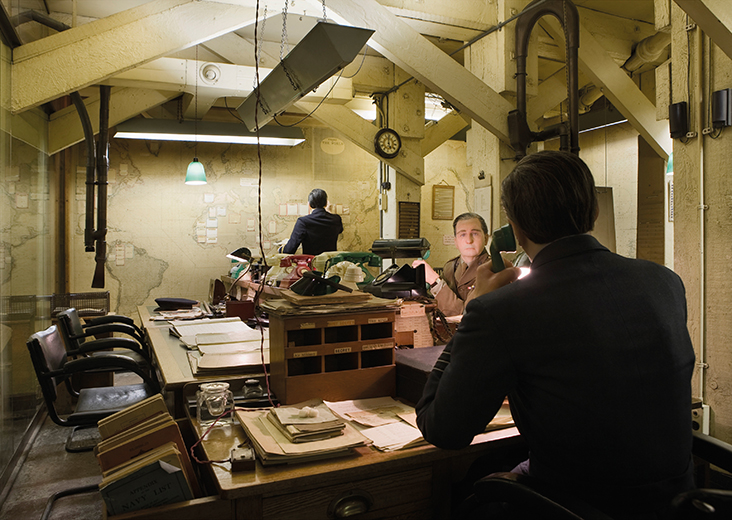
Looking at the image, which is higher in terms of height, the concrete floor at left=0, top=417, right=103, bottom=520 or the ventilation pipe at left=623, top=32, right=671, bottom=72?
the ventilation pipe at left=623, top=32, right=671, bottom=72

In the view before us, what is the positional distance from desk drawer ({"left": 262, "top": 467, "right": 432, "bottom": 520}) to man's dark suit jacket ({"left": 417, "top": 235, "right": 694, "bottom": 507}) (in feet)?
0.96

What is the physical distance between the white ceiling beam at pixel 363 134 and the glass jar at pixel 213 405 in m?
4.31

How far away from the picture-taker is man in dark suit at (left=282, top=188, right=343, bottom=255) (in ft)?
19.3

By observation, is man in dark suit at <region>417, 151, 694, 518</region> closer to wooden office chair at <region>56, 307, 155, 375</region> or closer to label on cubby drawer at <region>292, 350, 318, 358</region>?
label on cubby drawer at <region>292, 350, 318, 358</region>

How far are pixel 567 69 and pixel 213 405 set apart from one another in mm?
3319

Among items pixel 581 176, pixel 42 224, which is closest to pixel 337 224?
pixel 42 224

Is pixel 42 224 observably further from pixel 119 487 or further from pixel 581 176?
pixel 581 176

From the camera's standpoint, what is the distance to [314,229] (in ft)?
19.5

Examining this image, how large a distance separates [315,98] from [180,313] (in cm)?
284

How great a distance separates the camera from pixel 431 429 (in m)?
1.24

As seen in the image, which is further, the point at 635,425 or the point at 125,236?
the point at 125,236

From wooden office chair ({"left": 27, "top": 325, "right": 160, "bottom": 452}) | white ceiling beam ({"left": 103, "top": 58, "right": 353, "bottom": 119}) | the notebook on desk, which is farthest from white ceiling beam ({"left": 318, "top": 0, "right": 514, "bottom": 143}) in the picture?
wooden office chair ({"left": 27, "top": 325, "right": 160, "bottom": 452})

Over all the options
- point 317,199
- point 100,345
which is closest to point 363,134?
point 317,199

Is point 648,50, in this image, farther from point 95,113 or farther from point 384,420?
point 95,113
